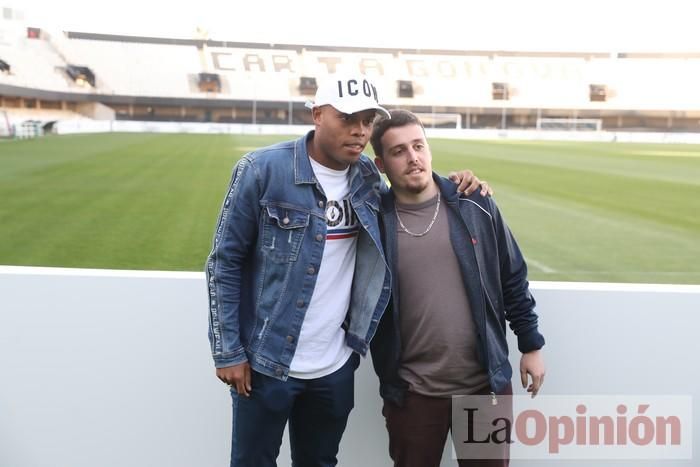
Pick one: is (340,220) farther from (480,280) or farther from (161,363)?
(161,363)

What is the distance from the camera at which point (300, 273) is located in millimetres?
1747

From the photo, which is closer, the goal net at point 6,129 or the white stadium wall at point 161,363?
the white stadium wall at point 161,363

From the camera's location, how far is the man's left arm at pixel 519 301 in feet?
6.16

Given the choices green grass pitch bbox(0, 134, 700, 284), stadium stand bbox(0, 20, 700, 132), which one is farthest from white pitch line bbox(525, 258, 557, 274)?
stadium stand bbox(0, 20, 700, 132)

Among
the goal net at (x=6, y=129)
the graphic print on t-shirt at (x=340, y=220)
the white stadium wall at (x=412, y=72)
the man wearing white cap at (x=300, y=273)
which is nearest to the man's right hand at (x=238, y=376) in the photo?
the man wearing white cap at (x=300, y=273)

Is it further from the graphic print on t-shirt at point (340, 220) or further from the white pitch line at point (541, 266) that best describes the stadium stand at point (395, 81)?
the graphic print on t-shirt at point (340, 220)

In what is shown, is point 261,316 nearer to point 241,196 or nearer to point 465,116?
point 241,196

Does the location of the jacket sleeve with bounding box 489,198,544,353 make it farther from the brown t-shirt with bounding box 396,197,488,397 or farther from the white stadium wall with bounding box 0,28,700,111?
the white stadium wall with bounding box 0,28,700,111

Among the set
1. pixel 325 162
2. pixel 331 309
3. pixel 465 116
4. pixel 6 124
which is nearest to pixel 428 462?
pixel 331 309

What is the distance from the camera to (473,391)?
6.12 feet

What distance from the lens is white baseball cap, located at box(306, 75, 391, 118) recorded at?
1683mm

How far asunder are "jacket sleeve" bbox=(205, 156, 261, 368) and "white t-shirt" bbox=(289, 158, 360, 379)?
17 cm

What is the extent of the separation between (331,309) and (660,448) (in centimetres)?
132

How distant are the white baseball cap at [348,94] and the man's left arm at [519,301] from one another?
0.45 metres
